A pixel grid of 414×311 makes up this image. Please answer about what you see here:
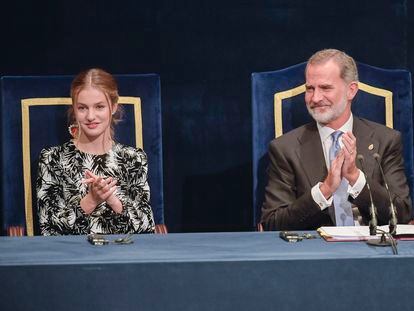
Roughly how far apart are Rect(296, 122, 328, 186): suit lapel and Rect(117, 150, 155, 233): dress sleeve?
0.61 meters

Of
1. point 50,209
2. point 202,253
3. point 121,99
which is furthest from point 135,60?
point 202,253

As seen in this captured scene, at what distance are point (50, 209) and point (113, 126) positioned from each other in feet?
1.48

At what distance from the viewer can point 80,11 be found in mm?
4156

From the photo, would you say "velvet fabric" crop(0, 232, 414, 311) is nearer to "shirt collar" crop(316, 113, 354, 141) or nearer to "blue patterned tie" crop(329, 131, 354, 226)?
"blue patterned tie" crop(329, 131, 354, 226)

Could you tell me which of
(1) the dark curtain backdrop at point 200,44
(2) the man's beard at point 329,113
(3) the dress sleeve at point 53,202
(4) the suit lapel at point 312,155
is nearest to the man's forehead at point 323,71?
(2) the man's beard at point 329,113

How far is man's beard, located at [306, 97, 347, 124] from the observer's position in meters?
3.32

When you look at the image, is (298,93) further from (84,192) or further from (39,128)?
(39,128)

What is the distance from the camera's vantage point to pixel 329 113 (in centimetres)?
333

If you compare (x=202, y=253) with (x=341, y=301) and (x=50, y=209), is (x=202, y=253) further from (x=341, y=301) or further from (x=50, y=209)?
(x=50, y=209)

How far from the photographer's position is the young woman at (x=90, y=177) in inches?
131

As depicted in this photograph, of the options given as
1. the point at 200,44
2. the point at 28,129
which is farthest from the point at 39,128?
the point at 200,44

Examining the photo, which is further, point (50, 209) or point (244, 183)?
point (244, 183)

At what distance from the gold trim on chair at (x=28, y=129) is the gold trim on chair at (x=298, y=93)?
1.83 ft

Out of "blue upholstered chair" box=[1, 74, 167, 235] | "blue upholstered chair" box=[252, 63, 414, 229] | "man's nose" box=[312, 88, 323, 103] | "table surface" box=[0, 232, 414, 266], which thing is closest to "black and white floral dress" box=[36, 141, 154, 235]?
"blue upholstered chair" box=[1, 74, 167, 235]
